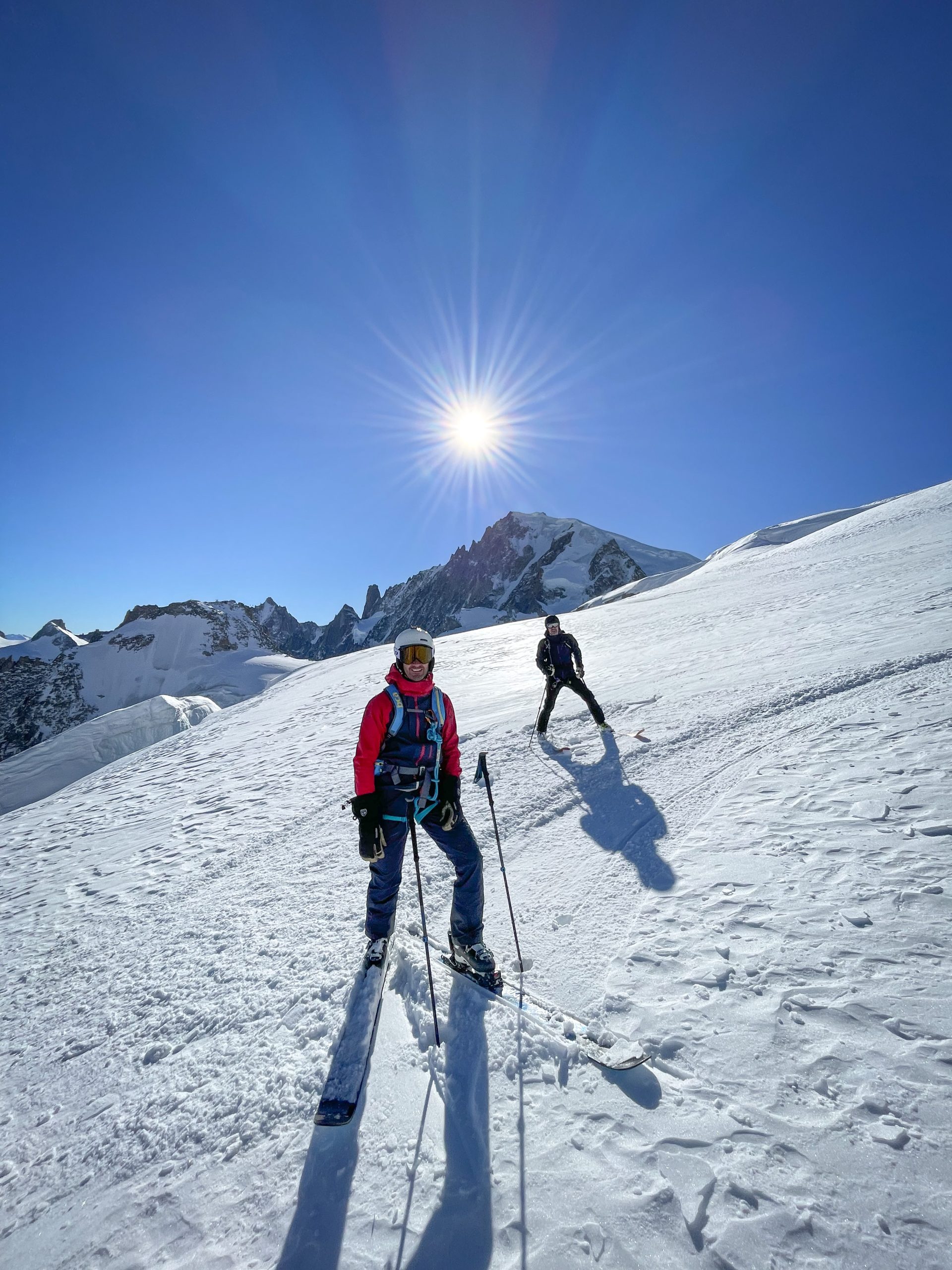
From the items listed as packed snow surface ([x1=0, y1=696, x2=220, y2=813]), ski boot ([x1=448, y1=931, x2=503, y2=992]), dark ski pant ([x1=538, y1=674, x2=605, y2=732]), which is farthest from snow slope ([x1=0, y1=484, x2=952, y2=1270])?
packed snow surface ([x1=0, y1=696, x2=220, y2=813])

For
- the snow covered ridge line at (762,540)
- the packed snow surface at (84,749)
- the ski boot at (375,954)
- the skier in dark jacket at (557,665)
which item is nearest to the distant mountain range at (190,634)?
the snow covered ridge line at (762,540)

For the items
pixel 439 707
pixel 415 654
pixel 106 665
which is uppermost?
pixel 106 665

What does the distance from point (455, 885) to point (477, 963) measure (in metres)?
0.56

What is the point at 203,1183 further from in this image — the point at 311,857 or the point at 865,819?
the point at 865,819

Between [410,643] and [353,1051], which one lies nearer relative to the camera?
[353,1051]

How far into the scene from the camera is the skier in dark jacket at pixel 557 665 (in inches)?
361

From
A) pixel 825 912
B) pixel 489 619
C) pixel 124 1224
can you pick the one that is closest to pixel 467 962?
pixel 124 1224

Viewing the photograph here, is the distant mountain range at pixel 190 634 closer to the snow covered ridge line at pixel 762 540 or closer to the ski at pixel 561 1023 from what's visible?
the snow covered ridge line at pixel 762 540

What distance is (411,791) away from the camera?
12.6 ft

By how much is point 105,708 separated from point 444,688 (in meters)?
146

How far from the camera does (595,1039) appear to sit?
305 cm

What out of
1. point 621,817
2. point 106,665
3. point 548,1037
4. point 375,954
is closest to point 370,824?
point 375,954

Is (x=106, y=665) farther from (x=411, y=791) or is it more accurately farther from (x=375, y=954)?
(x=411, y=791)

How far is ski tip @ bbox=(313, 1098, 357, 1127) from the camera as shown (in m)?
2.75
